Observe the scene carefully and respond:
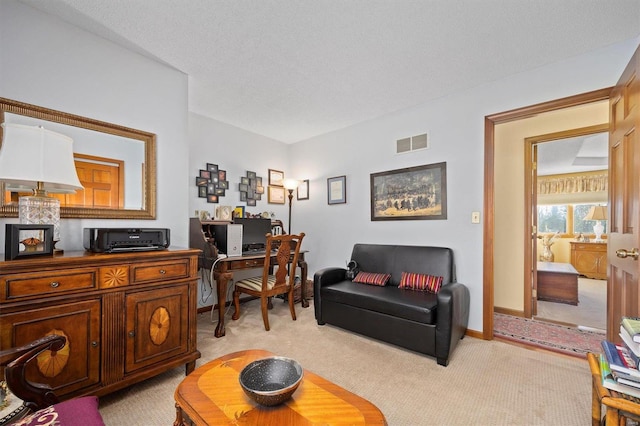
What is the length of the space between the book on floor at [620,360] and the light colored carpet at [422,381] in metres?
0.61

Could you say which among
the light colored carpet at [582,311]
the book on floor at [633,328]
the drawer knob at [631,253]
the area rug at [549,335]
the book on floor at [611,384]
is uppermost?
the drawer knob at [631,253]

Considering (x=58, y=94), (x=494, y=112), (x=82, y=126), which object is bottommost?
(x=82, y=126)

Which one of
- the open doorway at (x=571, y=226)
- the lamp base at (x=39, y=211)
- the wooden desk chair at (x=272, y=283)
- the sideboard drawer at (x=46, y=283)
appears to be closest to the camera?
the sideboard drawer at (x=46, y=283)

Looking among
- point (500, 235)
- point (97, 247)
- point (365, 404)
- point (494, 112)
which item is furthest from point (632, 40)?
point (97, 247)

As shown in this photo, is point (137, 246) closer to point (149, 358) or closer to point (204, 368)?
point (149, 358)

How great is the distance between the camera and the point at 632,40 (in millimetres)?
1997

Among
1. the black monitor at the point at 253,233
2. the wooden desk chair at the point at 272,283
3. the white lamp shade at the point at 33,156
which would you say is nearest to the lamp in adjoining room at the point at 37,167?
the white lamp shade at the point at 33,156

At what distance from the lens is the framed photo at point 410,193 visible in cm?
295

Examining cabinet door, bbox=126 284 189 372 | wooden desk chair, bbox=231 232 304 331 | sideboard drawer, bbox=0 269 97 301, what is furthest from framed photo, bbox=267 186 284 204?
sideboard drawer, bbox=0 269 97 301

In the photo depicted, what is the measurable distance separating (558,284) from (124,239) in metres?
5.12

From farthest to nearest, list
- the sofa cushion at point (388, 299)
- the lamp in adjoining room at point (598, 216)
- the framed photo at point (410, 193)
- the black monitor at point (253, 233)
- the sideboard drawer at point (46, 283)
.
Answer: the lamp in adjoining room at point (598, 216)
the black monitor at point (253, 233)
the framed photo at point (410, 193)
the sofa cushion at point (388, 299)
the sideboard drawer at point (46, 283)

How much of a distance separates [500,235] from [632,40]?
82.4 inches

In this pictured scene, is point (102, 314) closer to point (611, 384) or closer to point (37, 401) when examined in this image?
point (37, 401)

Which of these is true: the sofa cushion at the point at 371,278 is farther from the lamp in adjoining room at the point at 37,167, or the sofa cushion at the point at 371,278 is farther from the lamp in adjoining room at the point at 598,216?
the lamp in adjoining room at the point at 598,216
